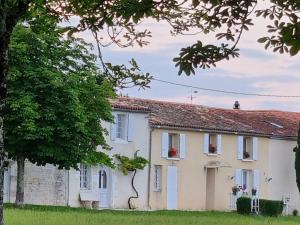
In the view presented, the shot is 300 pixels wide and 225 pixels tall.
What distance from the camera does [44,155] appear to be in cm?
3450

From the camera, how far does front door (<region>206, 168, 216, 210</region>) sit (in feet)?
156

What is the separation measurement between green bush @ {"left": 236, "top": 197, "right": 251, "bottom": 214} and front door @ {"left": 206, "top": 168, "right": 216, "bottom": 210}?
94.1 inches

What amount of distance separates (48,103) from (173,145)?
12.5 metres

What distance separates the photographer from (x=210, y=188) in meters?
47.8

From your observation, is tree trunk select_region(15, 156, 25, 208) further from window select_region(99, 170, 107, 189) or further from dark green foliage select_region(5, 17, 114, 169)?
window select_region(99, 170, 107, 189)

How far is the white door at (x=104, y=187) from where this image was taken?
4269cm

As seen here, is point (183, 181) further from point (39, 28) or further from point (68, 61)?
point (39, 28)

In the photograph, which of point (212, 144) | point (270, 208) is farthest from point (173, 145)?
point (270, 208)

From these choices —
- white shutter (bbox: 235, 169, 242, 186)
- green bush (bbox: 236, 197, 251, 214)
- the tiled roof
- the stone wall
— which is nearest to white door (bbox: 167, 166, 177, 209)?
the tiled roof

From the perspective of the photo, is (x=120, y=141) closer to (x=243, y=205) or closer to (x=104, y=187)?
(x=104, y=187)

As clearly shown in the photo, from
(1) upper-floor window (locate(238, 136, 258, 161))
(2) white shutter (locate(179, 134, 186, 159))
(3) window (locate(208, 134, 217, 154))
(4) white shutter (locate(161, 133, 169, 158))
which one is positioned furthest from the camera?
(1) upper-floor window (locate(238, 136, 258, 161))

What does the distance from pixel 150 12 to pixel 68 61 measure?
28.9 m

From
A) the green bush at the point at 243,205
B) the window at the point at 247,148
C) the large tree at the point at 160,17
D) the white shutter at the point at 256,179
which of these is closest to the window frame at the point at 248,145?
the window at the point at 247,148

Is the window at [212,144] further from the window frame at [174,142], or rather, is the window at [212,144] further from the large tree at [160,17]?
the large tree at [160,17]
